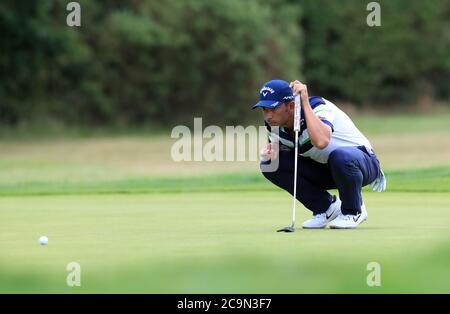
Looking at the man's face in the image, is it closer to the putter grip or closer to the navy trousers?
the putter grip

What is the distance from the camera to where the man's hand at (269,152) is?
28.9 feet

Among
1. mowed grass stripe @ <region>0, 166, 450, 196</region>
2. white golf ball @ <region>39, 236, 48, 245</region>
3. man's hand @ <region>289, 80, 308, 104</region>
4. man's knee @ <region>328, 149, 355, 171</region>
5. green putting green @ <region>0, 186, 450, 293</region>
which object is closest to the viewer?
green putting green @ <region>0, 186, 450, 293</region>

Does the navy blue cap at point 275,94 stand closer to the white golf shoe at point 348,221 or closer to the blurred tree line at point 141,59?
the white golf shoe at point 348,221

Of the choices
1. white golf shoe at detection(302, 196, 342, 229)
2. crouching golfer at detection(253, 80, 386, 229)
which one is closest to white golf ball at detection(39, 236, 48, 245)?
crouching golfer at detection(253, 80, 386, 229)

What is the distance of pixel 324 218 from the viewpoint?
896cm

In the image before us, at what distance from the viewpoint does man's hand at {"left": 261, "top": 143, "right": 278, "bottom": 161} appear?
8.81 m

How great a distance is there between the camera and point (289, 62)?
1941 inches

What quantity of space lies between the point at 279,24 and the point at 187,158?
58.6 ft

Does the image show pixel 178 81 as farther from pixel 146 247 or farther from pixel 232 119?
pixel 146 247

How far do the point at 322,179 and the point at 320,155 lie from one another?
1.18ft

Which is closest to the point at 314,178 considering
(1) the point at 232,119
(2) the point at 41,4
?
(2) the point at 41,4

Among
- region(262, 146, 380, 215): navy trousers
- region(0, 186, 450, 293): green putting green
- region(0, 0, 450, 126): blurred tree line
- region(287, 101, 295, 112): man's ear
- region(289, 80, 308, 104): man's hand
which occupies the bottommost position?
region(0, 186, 450, 293): green putting green

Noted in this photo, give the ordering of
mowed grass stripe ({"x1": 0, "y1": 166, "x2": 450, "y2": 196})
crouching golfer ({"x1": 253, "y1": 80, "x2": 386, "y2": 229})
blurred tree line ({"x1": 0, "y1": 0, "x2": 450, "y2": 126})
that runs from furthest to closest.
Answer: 1. blurred tree line ({"x1": 0, "y1": 0, "x2": 450, "y2": 126})
2. mowed grass stripe ({"x1": 0, "y1": 166, "x2": 450, "y2": 196})
3. crouching golfer ({"x1": 253, "y1": 80, "x2": 386, "y2": 229})

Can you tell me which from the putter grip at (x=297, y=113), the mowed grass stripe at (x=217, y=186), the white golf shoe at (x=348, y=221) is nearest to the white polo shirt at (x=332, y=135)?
the putter grip at (x=297, y=113)
